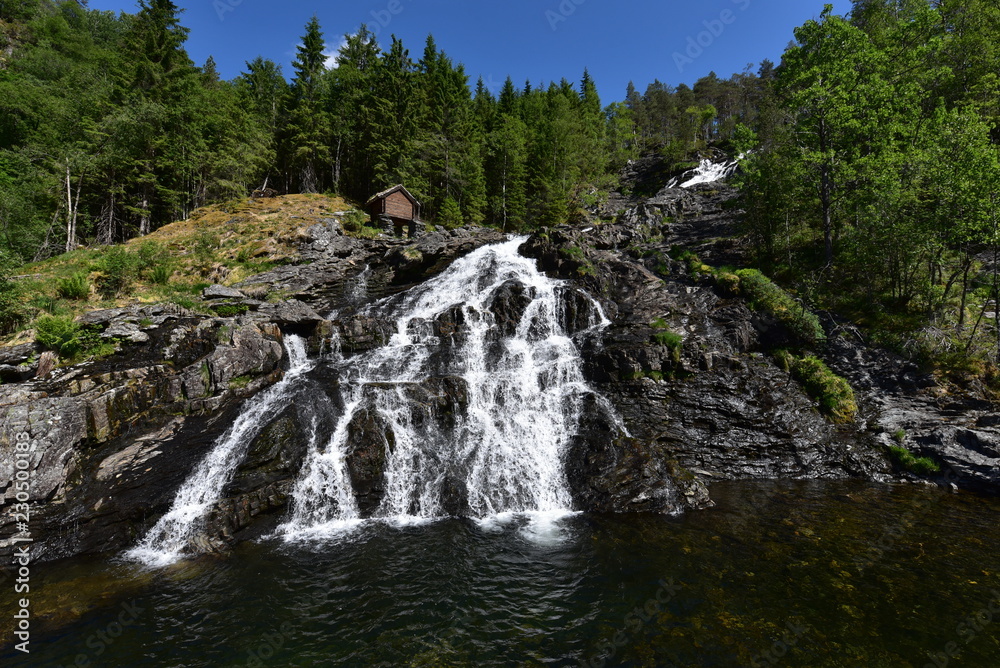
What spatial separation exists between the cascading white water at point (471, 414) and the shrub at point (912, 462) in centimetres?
1149

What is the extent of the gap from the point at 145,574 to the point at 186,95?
42.0 m

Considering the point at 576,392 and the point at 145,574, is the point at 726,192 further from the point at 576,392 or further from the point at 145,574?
the point at 145,574

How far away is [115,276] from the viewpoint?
66.1 ft

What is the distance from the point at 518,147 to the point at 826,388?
4175 centimetres

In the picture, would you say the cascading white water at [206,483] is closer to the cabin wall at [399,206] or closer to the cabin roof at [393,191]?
the cabin wall at [399,206]

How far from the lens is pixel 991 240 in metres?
14.3

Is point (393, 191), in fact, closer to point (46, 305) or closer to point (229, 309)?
point (229, 309)

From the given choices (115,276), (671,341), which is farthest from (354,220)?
(671,341)

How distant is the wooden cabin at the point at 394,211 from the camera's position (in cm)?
3722

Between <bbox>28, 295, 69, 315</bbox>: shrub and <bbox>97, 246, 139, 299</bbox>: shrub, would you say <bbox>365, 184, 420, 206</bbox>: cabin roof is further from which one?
<bbox>28, 295, 69, 315</bbox>: shrub

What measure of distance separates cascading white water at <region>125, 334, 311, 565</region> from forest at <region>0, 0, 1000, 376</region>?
1153cm

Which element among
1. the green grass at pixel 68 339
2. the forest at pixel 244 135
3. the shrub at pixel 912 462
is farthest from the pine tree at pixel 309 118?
the shrub at pixel 912 462

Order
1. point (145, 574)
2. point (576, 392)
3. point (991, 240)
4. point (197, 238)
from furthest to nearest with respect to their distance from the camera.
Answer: point (197, 238)
point (576, 392)
point (991, 240)
point (145, 574)

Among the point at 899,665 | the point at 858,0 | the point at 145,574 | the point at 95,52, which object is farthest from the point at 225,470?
the point at 95,52
